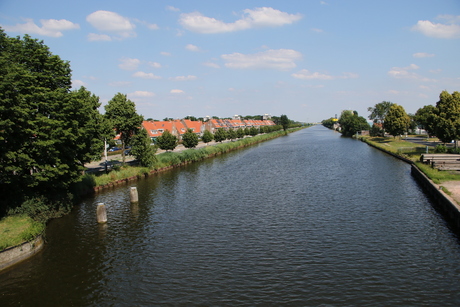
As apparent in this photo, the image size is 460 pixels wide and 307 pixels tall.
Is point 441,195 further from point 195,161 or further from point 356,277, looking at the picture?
point 195,161

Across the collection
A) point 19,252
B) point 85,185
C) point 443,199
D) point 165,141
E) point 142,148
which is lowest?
point 19,252

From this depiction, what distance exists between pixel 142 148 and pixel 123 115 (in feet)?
18.6

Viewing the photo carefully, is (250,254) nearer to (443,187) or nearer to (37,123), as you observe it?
(37,123)

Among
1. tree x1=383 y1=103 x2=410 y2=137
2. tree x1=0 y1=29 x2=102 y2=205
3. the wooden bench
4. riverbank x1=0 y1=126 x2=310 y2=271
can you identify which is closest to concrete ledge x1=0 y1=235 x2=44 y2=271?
riverbank x1=0 y1=126 x2=310 y2=271

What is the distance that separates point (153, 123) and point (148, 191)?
7195 centimetres

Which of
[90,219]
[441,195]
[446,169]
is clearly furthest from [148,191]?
[446,169]

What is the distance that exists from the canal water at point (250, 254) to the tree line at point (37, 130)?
3247mm

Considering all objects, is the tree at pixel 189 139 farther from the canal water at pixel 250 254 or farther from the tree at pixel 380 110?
the tree at pixel 380 110

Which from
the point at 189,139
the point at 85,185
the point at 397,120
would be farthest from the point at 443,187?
the point at 397,120

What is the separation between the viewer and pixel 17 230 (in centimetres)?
1883

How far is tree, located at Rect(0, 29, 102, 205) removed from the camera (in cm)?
2059

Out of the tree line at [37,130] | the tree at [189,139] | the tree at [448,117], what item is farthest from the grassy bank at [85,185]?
the tree at [448,117]

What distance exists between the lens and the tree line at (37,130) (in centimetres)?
2067

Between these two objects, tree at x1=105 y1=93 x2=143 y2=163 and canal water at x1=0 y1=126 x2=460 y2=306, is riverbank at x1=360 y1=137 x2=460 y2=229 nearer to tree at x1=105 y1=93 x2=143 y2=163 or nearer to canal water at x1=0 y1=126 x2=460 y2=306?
canal water at x1=0 y1=126 x2=460 y2=306
